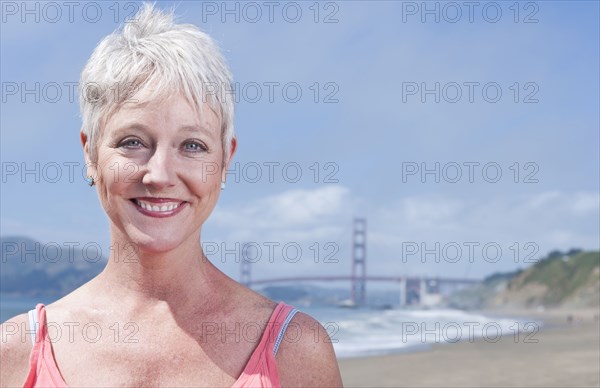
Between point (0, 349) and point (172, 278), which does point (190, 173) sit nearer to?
point (172, 278)

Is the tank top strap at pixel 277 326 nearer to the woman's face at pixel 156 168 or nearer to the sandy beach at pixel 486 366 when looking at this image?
the woman's face at pixel 156 168

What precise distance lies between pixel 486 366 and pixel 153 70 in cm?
1049

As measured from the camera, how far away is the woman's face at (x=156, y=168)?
1.48m

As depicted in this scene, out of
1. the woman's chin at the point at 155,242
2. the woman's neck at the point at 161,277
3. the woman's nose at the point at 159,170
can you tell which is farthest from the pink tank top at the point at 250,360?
the woman's nose at the point at 159,170

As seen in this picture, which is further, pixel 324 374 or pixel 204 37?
pixel 324 374

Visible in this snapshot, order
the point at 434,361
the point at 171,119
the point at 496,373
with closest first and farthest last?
the point at 171,119 → the point at 496,373 → the point at 434,361

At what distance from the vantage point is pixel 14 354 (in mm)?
1588

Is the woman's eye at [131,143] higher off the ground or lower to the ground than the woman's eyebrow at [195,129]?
lower

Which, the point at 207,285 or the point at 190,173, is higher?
the point at 190,173

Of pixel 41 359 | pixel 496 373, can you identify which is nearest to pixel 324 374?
pixel 41 359

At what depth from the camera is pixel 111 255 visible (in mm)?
1602

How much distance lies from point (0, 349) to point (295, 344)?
24.3 inches

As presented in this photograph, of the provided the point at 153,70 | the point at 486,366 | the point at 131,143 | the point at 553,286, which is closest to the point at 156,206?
the point at 131,143

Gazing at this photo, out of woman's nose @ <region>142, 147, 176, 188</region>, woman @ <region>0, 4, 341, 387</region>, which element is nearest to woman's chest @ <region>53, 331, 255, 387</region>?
woman @ <region>0, 4, 341, 387</region>
